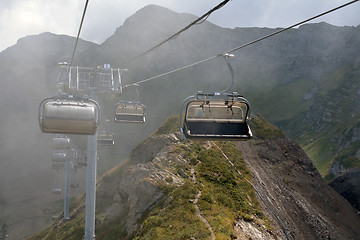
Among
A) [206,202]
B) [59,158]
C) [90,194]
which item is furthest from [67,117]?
[59,158]

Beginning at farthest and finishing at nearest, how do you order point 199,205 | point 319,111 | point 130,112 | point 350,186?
point 319,111 → point 350,186 → point 199,205 → point 130,112

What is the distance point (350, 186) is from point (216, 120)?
51.6m

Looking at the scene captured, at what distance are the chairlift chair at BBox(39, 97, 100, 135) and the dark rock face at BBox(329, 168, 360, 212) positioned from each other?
48.9 meters

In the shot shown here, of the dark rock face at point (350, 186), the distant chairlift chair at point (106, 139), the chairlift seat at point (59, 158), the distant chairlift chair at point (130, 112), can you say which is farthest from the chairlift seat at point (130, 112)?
the dark rock face at point (350, 186)

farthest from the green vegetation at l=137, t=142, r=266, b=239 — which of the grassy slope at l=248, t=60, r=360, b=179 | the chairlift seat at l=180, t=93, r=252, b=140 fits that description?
the grassy slope at l=248, t=60, r=360, b=179

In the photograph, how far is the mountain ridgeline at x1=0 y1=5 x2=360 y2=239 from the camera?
8806 centimetres

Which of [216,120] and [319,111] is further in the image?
[319,111]

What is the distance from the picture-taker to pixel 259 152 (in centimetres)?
3650

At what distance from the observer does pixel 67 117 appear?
9094 millimetres

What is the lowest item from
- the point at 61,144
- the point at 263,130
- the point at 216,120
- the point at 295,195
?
the point at 295,195

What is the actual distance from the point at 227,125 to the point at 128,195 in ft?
62.1

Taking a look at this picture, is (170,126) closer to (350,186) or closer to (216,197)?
(216,197)

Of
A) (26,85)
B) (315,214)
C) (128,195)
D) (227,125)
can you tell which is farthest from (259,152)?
(26,85)

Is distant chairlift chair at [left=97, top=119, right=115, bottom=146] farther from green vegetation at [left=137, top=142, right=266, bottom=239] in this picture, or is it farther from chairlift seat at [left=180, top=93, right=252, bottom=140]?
chairlift seat at [left=180, top=93, right=252, bottom=140]
